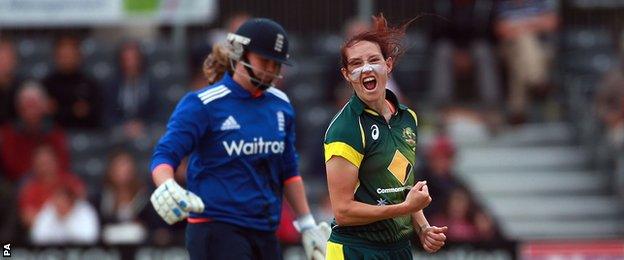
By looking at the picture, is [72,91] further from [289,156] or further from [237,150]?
[237,150]

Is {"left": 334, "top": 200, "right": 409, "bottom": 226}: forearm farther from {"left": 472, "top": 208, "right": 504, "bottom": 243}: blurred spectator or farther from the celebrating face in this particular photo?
{"left": 472, "top": 208, "right": 504, "bottom": 243}: blurred spectator

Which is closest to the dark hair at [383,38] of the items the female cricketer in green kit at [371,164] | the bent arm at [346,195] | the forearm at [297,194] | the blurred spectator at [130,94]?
the female cricketer in green kit at [371,164]

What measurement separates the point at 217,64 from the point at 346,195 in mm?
1821

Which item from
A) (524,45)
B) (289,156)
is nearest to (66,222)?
(289,156)

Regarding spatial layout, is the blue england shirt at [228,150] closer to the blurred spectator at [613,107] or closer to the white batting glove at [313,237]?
the white batting glove at [313,237]

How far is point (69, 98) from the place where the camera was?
1366 cm

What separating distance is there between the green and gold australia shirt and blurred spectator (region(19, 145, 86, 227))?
6.03m

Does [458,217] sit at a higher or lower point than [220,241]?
lower

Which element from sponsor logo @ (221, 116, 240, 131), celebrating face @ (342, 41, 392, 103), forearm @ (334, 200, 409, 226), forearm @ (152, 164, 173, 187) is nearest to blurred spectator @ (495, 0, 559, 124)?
sponsor logo @ (221, 116, 240, 131)

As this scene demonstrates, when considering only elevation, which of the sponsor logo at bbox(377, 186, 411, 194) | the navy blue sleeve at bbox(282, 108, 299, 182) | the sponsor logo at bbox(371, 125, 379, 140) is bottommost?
the navy blue sleeve at bbox(282, 108, 299, 182)

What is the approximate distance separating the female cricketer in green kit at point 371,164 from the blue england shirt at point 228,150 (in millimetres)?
952

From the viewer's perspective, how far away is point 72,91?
13562 mm

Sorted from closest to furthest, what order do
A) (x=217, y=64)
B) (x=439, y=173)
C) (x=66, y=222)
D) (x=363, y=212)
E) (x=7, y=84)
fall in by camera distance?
(x=363, y=212), (x=217, y=64), (x=66, y=222), (x=439, y=173), (x=7, y=84)

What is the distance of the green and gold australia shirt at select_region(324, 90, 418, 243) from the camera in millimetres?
6484
